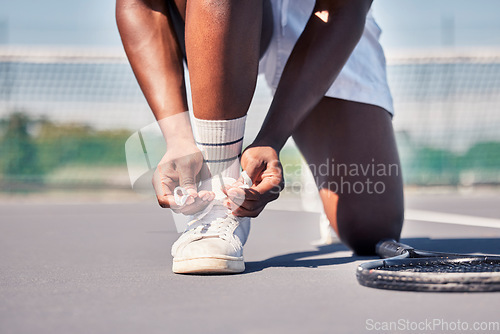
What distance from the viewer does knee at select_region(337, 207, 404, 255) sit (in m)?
1.83

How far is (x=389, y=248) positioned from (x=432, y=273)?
53 centimetres

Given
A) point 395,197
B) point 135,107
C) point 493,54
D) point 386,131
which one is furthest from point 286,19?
point 493,54

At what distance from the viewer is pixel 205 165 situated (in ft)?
4.91

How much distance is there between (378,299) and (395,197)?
0.95m

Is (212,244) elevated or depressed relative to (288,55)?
depressed

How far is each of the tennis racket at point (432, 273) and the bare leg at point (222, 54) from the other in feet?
1.61

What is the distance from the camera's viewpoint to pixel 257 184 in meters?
1.34

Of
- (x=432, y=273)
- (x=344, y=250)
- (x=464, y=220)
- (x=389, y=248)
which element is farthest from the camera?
(x=464, y=220)

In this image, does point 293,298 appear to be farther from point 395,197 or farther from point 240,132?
point 395,197

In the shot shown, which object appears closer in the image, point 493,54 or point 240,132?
point 240,132

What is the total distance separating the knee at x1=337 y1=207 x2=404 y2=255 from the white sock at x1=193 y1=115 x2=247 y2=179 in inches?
19.8

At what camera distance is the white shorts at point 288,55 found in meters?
1.91

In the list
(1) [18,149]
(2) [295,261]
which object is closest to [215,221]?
(2) [295,261]

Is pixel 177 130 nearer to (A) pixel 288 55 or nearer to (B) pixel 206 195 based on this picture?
→ (B) pixel 206 195
